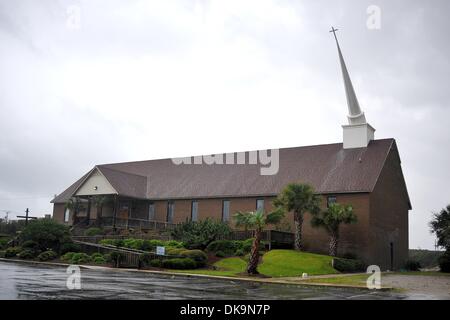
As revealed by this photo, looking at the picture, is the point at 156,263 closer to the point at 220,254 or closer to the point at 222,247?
the point at 220,254

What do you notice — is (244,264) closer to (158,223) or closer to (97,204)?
A: (158,223)

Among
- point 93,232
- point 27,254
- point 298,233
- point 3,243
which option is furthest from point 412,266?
point 3,243

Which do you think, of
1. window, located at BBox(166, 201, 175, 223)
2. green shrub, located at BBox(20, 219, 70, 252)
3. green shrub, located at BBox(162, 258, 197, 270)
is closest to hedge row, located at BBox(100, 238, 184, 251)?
green shrub, located at BBox(20, 219, 70, 252)

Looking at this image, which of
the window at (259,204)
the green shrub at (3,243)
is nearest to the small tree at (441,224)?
the window at (259,204)

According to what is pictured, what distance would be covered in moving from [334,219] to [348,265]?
3.61 m

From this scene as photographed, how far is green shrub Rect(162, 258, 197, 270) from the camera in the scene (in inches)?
1244

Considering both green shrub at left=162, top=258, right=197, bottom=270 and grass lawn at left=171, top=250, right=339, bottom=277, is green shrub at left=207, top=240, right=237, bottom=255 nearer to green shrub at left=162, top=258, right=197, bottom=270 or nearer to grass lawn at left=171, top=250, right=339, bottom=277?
grass lawn at left=171, top=250, right=339, bottom=277

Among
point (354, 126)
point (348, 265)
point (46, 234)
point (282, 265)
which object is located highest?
point (354, 126)

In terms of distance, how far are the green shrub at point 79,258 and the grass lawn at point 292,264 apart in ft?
39.5

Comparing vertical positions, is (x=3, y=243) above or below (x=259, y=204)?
below

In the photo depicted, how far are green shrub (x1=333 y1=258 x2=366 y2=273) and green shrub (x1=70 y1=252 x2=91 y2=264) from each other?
1717 centimetres

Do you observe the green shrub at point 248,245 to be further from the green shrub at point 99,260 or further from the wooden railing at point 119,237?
the green shrub at point 99,260

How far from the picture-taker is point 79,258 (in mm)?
34500

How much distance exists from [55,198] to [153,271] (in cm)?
3681
